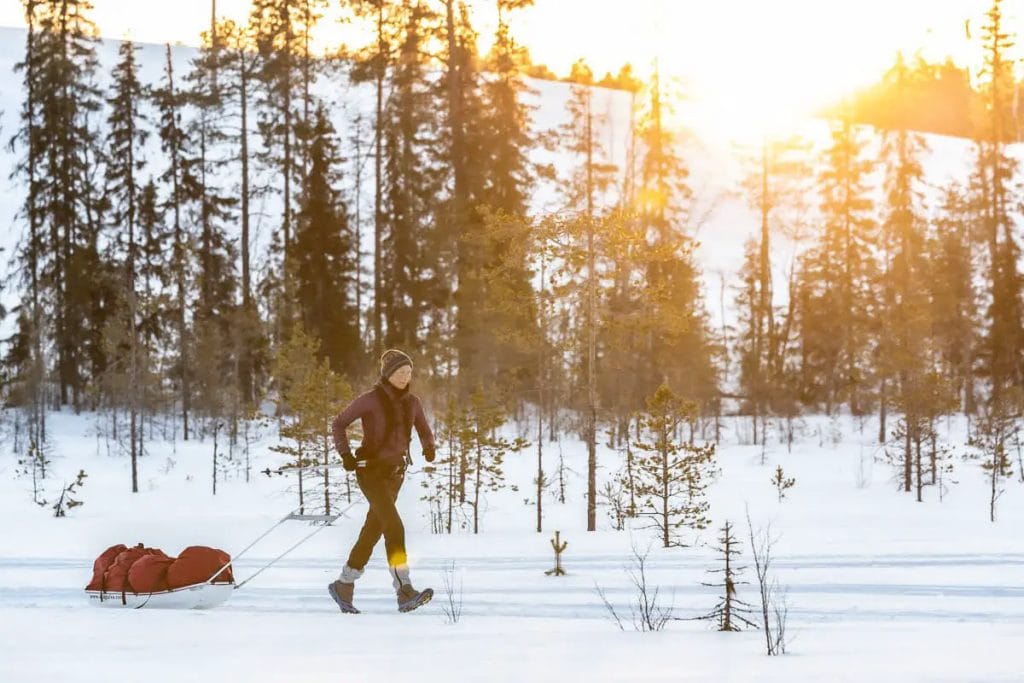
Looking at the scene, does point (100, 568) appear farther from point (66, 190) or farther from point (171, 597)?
point (66, 190)

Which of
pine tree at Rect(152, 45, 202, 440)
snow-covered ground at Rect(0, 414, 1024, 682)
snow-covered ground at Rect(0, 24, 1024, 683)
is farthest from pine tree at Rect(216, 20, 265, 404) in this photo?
snow-covered ground at Rect(0, 414, 1024, 682)

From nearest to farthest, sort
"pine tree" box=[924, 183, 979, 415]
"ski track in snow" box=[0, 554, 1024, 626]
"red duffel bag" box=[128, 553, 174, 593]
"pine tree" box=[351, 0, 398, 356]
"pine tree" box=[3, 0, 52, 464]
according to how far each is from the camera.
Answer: "red duffel bag" box=[128, 553, 174, 593]
"ski track in snow" box=[0, 554, 1024, 626]
"pine tree" box=[3, 0, 52, 464]
"pine tree" box=[351, 0, 398, 356]
"pine tree" box=[924, 183, 979, 415]

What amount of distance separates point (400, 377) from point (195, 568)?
7.73 feet

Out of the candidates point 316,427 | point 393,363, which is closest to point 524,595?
point 393,363

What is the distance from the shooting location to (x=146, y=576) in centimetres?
801

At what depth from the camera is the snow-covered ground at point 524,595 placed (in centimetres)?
554

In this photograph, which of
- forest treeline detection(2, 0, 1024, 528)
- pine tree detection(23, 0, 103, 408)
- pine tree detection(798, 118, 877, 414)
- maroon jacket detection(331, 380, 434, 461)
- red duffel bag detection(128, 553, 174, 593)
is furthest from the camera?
pine tree detection(798, 118, 877, 414)

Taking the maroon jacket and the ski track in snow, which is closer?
the maroon jacket

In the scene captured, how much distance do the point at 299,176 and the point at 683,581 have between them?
99.9ft

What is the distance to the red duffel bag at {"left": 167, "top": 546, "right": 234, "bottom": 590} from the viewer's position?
7.99m

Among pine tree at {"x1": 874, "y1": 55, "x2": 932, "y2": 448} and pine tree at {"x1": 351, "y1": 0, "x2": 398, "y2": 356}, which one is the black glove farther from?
pine tree at {"x1": 351, "y1": 0, "x2": 398, "y2": 356}

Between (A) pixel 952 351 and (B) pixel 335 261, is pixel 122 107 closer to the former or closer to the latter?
(B) pixel 335 261

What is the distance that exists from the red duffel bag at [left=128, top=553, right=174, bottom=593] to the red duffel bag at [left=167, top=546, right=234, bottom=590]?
0.07 m

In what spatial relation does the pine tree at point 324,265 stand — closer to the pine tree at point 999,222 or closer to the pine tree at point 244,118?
the pine tree at point 244,118
